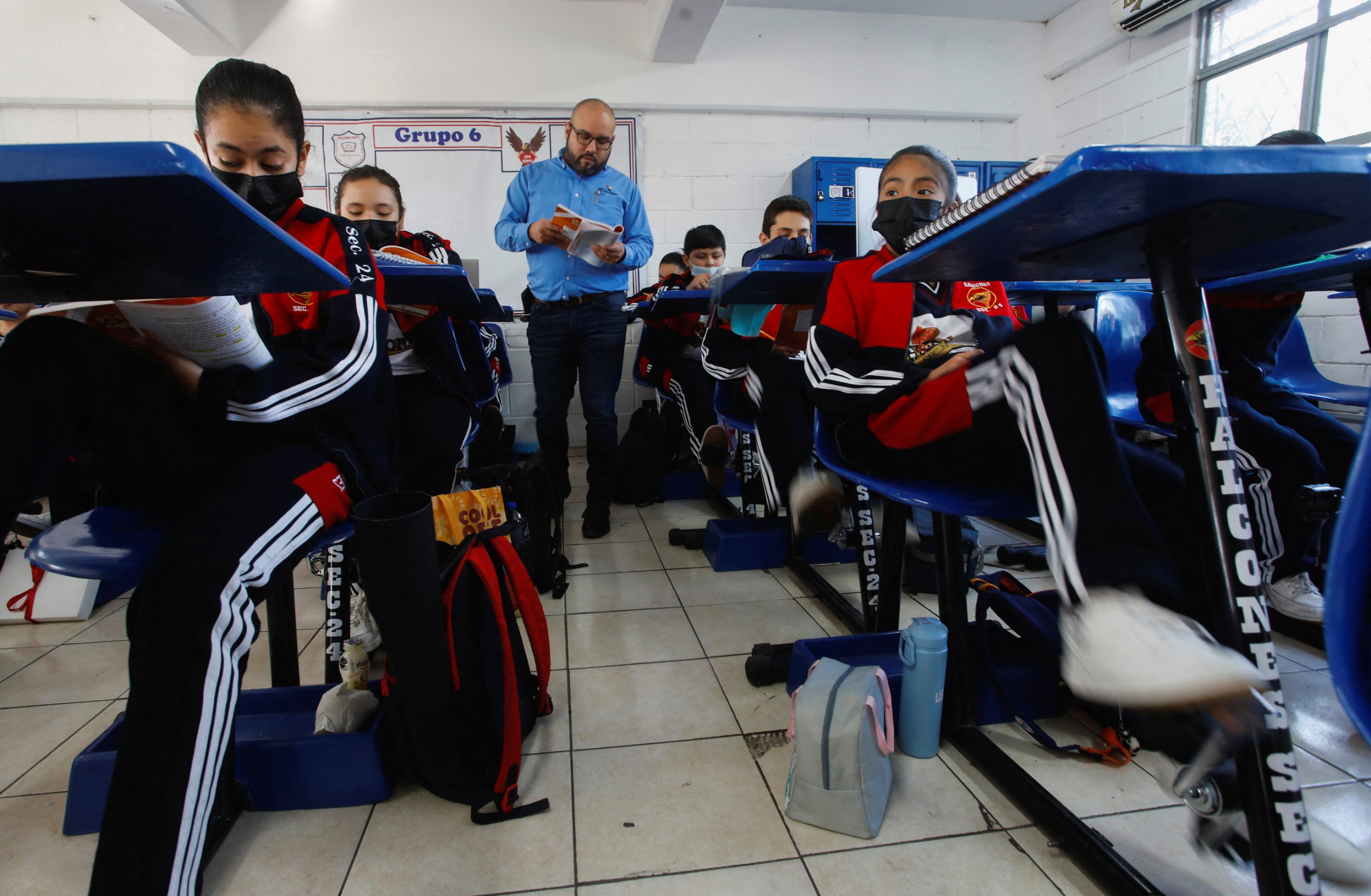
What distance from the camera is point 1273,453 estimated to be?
4.93ft

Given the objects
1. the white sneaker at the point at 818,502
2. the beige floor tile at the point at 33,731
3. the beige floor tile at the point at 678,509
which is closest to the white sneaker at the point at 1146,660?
the white sneaker at the point at 818,502

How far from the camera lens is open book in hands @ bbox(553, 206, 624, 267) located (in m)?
2.20

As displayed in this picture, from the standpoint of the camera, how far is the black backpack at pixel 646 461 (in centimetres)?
304

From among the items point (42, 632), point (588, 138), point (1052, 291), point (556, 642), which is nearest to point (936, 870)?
point (556, 642)

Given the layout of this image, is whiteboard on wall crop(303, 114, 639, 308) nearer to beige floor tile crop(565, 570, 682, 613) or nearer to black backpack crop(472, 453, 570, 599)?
black backpack crop(472, 453, 570, 599)

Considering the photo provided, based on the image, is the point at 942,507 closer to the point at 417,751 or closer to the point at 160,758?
the point at 417,751

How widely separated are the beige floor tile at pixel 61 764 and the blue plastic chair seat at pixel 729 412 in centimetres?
159

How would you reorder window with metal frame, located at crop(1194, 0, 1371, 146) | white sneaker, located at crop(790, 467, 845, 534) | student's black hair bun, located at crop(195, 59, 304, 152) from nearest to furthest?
1. student's black hair bun, located at crop(195, 59, 304, 152)
2. white sneaker, located at crop(790, 467, 845, 534)
3. window with metal frame, located at crop(1194, 0, 1371, 146)

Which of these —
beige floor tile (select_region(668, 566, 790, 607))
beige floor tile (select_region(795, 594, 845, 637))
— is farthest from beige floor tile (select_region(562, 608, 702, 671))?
beige floor tile (select_region(795, 594, 845, 637))

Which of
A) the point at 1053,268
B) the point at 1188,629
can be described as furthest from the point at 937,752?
the point at 1053,268

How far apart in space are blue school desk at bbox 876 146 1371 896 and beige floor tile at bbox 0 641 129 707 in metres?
1.74

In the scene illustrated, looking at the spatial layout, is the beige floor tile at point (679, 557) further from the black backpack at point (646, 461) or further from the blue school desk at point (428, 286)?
the blue school desk at point (428, 286)

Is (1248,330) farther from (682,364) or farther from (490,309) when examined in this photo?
(490,309)

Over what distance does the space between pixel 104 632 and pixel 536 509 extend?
3.78 ft
